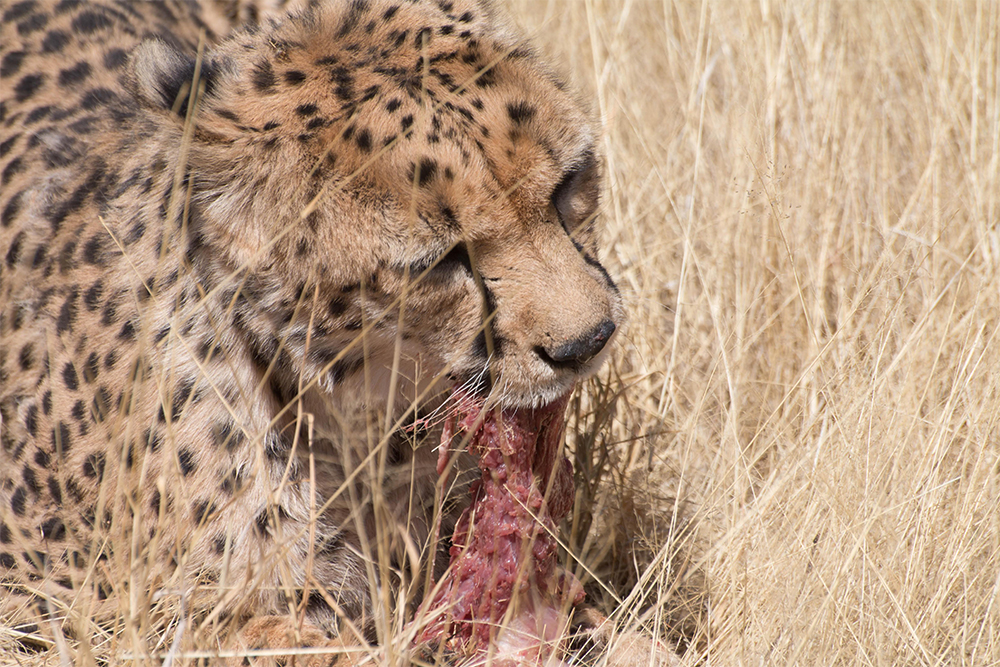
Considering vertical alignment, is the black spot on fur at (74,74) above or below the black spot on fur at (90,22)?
below

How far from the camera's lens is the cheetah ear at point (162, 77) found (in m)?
2.00

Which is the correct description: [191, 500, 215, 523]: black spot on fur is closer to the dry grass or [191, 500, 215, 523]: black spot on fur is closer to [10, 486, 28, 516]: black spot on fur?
the dry grass

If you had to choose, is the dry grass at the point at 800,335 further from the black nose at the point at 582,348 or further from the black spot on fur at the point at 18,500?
the black nose at the point at 582,348

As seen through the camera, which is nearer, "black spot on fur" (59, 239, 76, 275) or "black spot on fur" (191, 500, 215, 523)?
"black spot on fur" (191, 500, 215, 523)

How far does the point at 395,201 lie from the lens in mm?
1899

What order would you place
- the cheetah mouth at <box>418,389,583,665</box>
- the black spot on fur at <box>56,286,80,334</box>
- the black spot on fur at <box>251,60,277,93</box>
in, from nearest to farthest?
1. the black spot on fur at <box>251,60,277,93</box>
2. the cheetah mouth at <box>418,389,583,665</box>
3. the black spot on fur at <box>56,286,80,334</box>

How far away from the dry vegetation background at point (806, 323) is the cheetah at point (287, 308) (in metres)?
0.64

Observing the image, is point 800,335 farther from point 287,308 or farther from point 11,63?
point 11,63

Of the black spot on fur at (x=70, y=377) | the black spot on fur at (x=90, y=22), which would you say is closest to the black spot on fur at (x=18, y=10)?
the black spot on fur at (x=90, y=22)

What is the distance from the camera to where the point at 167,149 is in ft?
6.89

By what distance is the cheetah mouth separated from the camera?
2.12 m

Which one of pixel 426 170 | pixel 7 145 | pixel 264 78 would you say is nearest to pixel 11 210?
pixel 7 145

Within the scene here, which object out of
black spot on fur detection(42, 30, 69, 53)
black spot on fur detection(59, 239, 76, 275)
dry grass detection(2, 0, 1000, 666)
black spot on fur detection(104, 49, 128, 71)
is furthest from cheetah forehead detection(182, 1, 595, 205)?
black spot on fur detection(42, 30, 69, 53)

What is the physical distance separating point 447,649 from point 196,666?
0.50 metres
